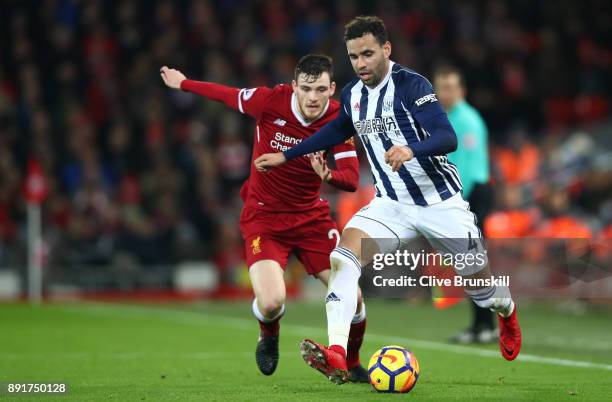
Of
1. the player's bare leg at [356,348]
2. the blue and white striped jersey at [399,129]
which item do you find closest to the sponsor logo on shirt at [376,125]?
the blue and white striped jersey at [399,129]

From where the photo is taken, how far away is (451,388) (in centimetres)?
695

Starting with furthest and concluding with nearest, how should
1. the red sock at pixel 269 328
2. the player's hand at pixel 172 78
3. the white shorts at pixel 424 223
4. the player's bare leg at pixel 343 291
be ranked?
1. the player's hand at pixel 172 78
2. the red sock at pixel 269 328
3. the white shorts at pixel 424 223
4. the player's bare leg at pixel 343 291

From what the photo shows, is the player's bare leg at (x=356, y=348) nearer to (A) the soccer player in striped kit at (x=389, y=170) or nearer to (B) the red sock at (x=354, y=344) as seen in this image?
(B) the red sock at (x=354, y=344)

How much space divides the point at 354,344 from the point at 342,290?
0.80 metres

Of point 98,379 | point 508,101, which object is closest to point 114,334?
point 98,379

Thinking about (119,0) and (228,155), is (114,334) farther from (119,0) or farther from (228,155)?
(119,0)

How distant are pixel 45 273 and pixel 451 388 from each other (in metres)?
12.3

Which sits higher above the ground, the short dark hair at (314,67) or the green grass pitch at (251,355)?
the short dark hair at (314,67)

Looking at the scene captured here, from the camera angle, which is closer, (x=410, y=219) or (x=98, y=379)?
(x=410, y=219)

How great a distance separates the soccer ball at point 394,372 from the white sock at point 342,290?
28 centimetres

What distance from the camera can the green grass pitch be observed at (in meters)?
6.82

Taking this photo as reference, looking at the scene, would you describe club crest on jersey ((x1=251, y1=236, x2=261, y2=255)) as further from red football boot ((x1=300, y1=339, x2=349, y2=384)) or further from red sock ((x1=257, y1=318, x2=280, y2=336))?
red football boot ((x1=300, y1=339, x2=349, y2=384))

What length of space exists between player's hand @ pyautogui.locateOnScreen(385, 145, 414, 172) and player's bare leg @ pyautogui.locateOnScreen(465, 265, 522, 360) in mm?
1291

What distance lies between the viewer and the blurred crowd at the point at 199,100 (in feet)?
60.1
